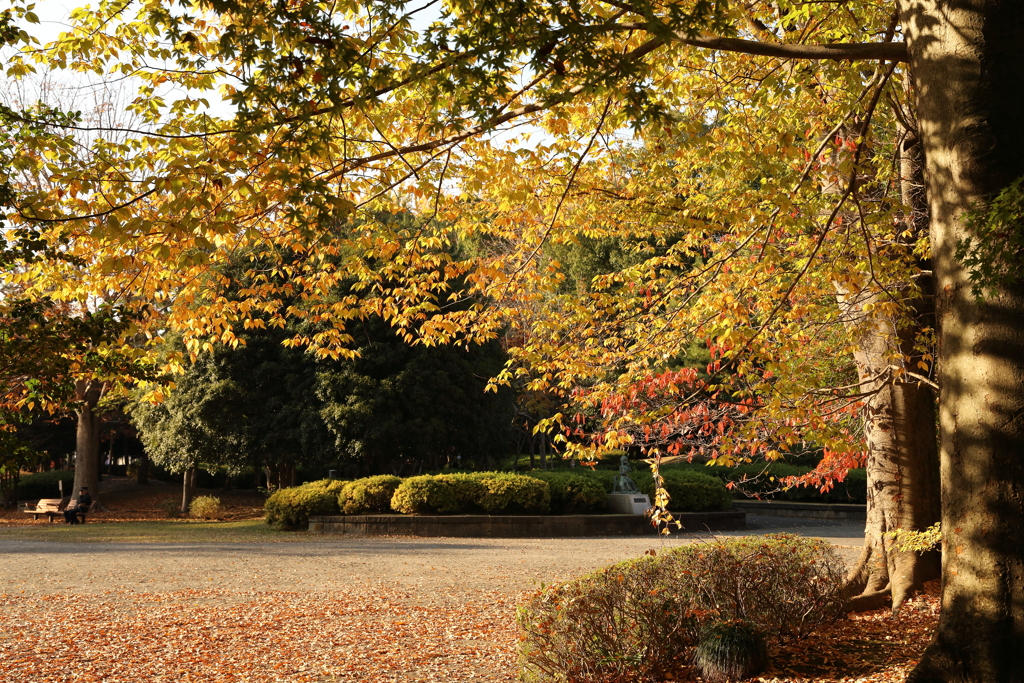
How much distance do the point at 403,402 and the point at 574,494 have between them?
577 cm

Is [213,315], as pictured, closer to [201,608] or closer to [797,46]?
[201,608]

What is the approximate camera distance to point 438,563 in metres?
12.0

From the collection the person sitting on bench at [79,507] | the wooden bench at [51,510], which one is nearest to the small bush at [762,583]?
the person sitting on bench at [79,507]

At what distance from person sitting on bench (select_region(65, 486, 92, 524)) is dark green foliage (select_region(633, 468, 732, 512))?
15.2 m

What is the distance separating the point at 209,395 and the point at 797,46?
63.3ft

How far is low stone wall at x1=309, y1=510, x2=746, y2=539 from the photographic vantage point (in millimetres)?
16625

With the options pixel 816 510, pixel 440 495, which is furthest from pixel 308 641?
pixel 816 510

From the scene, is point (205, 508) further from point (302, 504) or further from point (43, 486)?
point (43, 486)

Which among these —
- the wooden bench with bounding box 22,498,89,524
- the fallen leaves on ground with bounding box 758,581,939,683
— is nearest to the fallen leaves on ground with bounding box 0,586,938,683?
the fallen leaves on ground with bounding box 758,581,939,683

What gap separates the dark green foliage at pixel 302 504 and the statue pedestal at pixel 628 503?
6173 millimetres

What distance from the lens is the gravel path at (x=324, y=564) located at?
988 centimetres

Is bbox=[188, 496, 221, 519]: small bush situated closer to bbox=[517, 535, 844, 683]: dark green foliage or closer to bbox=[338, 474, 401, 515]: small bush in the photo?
bbox=[338, 474, 401, 515]: small bush

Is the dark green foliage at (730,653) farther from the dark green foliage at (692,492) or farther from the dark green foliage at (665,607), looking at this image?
the dark green foliage at (692,492)

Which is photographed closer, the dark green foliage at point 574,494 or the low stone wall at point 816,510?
the dark green foliage at point 574,494
